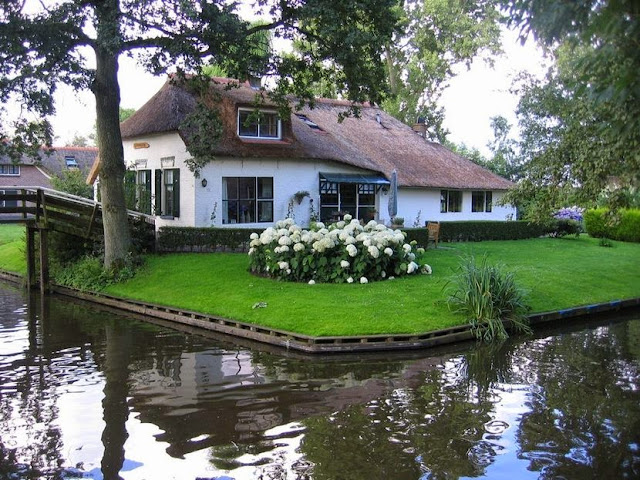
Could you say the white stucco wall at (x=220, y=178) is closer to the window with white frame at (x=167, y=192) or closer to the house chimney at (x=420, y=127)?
the window with white frame at (x=167, y=192)

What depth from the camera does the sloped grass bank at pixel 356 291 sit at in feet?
40.4

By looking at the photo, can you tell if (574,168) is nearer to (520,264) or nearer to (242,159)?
(520,264)

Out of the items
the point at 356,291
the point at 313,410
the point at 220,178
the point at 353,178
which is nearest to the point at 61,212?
the point at 220,178

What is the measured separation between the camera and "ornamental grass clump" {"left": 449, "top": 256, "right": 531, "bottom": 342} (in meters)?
12.3

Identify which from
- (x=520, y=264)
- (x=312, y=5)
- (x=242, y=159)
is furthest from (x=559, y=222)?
(x=312, y=5)

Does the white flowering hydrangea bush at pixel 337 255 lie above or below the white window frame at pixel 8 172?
below

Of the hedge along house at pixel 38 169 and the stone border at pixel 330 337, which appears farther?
the hedge along house at pixel 38 169

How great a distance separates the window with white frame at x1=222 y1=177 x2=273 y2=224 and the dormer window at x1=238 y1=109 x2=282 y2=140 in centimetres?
166

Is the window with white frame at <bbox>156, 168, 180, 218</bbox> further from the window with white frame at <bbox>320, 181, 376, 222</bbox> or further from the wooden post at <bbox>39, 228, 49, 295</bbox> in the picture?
the window with white frame at <bbox>320, 181, 376, 222</bbox>

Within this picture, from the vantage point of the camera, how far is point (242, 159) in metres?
22.2

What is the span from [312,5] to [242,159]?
25.0 ft

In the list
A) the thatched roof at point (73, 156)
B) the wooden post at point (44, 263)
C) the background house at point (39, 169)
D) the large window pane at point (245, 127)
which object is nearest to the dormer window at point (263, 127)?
the large window pane at point (245, 127)

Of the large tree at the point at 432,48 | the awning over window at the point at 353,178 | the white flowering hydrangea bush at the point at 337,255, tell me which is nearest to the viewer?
the white flowering hydrangea bush at the point at 337,255

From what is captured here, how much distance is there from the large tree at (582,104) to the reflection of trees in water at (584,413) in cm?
272
